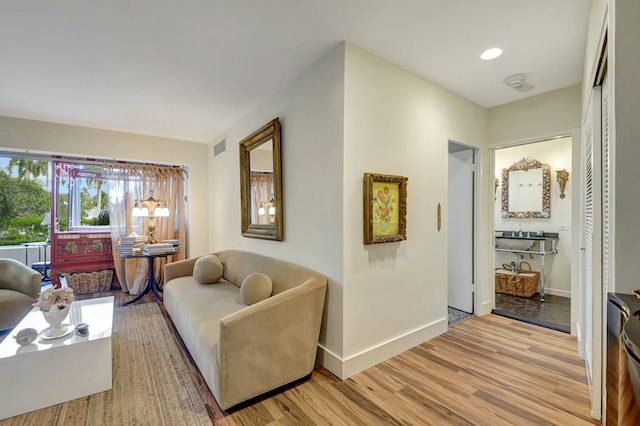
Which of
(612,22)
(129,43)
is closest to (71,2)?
(129,43)

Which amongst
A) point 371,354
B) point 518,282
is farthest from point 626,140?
point 518,282

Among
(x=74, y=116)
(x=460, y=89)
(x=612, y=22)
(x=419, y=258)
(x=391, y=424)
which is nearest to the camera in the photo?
(x=612, y=22)

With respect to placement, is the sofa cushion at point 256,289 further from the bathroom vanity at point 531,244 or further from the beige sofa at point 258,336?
the bathroom vanity at point 531,244

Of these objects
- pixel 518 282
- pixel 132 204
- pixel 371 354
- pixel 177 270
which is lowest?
pixel 371 354

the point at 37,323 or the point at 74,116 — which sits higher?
the point at 74,116

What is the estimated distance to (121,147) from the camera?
4.39m

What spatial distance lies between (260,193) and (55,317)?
2.00 meters

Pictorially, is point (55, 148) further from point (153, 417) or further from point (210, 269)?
point (153, 417)

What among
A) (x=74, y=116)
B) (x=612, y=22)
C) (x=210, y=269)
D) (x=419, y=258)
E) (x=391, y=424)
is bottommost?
(x=391, y=424)

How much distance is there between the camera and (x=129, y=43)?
7.22 feet

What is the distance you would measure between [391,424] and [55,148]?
197 inches

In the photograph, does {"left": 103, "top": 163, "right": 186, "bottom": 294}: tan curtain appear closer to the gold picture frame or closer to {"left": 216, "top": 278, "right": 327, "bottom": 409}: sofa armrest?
{"left": 216, "top": 278, "right": 327, "bottom": 409}: sofa armrest

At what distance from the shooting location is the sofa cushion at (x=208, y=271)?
336 centimetres

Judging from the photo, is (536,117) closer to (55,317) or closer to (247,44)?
(247,44)
